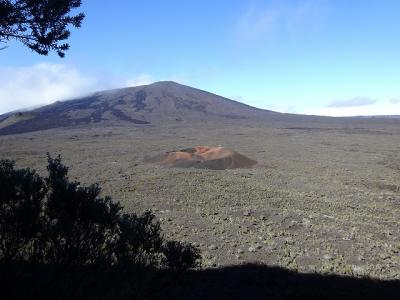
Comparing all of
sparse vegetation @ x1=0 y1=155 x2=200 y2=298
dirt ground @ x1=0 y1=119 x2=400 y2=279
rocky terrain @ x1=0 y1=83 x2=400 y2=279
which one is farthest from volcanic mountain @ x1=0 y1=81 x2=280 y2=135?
sparse vegetation @ x1=0 y1=155 x2=200 y2=298

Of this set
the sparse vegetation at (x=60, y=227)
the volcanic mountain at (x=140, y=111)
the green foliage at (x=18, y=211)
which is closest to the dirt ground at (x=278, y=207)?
the sparse vegetation at (x=60, y=227)

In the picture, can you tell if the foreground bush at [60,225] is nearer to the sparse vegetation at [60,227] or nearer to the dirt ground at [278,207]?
the sparse vegetation at [60,227]

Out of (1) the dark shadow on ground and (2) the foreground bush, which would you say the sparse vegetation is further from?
(1) the dark shadow on ground

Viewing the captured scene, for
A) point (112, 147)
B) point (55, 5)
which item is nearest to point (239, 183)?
point (55, 5)

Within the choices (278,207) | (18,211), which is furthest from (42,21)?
(278,207)

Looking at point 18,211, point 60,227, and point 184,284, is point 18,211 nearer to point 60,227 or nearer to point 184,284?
point 60,227
